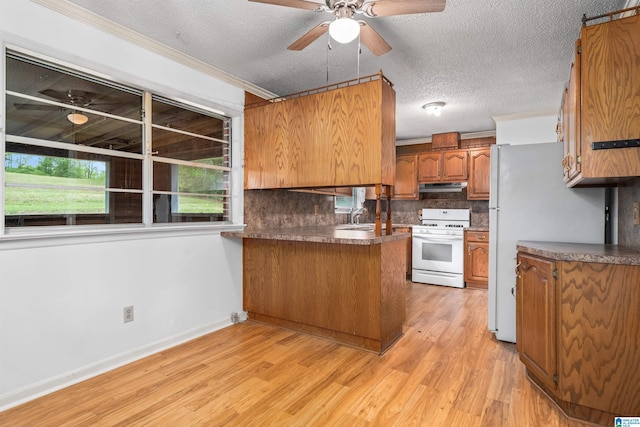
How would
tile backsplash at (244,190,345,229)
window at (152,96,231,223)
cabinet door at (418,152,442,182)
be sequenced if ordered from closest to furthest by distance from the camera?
window at (152,96,231,223), tile backsplash at (244,190,345,229), cabinet door at (418,152,442,182)

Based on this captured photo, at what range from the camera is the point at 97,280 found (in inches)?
89.3

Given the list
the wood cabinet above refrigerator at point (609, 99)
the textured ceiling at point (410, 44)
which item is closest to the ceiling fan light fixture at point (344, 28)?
the textured ceiling at point (410, 44)

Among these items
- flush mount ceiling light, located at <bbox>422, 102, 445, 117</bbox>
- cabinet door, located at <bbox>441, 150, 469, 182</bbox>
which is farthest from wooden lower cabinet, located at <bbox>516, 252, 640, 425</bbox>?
cabinet door, located at <bbox>441, 150, 469, 182</bbox>

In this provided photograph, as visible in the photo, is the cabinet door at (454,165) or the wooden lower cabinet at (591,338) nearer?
the wooden lower cabinet at (591,338)

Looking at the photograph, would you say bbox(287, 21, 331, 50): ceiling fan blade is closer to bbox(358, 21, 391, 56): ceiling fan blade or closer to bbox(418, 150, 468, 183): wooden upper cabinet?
bbox(358, 21, 391, 56): ceiling fan blade

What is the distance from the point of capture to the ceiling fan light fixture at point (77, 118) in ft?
7.20

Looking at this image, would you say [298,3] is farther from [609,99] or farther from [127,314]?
[127,314]

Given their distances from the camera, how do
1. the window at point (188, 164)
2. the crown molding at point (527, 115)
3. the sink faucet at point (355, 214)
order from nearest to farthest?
the window at point (188, 164), the crown molding at point (527, 115), the sink faucet at point (355, 214)

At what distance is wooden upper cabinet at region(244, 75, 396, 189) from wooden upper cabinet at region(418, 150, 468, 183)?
2.85 metres

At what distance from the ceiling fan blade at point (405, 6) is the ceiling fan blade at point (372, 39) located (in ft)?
0.40

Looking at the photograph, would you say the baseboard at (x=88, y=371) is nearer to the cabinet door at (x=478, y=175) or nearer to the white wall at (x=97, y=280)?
the white wall at (x=97, y=280)

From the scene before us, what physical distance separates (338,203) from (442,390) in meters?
3.47

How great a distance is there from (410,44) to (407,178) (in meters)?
3.31

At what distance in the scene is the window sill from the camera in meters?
1.92
